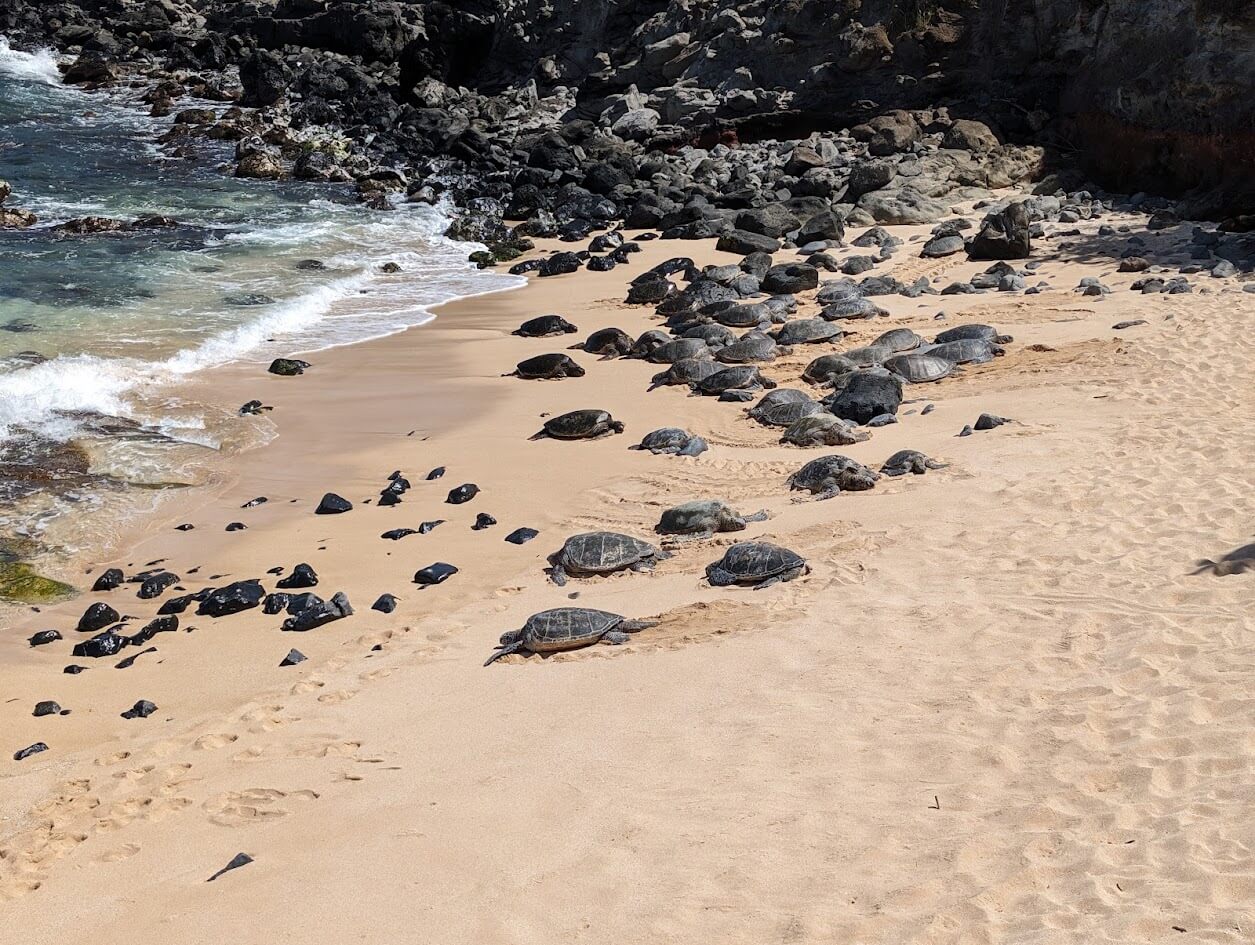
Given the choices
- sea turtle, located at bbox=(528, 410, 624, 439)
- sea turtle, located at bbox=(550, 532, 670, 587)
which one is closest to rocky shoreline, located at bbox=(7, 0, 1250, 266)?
sea turtle, located at bbox=(528, 410, 624, 439)

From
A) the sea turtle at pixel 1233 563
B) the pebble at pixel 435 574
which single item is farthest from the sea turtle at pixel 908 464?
the pebble at pixel 435 574

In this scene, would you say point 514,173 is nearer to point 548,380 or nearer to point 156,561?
point 548,380

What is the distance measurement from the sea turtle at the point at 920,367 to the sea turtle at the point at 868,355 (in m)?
0.26

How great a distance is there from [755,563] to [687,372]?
5.34 metres

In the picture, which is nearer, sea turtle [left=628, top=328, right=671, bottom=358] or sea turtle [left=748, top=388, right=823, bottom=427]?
sea turtle [left=748, top=388, right=823, bottom=427]

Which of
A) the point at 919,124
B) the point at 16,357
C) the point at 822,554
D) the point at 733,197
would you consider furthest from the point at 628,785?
the point at 919,124

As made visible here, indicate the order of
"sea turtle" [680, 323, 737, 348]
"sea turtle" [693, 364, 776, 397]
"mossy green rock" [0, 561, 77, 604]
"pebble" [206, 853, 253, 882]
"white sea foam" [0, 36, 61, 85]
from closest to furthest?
"pebble" [206, 853, 253, 882]
"mossy green rock" [0, 561, 77, 604]
"sea turtle" [693, 364, 776, 397]
"sea turtle" [680, 323, 737, 348]
"white sea foam" [0, 36, 61, 85]

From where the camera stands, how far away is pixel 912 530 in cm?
822

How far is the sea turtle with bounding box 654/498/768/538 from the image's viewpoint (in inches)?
343

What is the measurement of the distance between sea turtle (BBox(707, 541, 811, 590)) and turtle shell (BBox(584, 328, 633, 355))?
21.6 ft

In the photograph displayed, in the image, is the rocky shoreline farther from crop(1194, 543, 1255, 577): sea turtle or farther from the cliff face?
crop(1194, 543, 1255, 577): sea turtle

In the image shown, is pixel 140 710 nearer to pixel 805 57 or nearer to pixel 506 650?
pixel 506 650

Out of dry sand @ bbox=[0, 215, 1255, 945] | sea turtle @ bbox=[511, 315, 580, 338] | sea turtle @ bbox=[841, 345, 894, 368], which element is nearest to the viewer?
dry sand @ bbox=[0, 215, 1255, 945]

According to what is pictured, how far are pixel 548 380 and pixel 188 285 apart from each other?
709 cm
